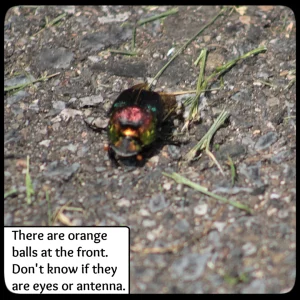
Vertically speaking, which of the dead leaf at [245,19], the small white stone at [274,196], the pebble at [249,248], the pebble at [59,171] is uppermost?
the dead leaf at [245,19]

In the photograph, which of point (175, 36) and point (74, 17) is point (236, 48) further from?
point (74, 17)

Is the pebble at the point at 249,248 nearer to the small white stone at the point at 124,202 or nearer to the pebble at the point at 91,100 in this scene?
the small white stone at the point at 124,202

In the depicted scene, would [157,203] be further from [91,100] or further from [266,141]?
[91,100]

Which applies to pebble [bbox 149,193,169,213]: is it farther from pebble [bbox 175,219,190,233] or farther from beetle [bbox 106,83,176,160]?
beetle [bbox 106,83,176,160]

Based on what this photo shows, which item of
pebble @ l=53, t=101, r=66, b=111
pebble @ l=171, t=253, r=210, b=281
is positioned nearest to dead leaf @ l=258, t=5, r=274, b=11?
pebble @ l=53, t=101, r=66, b=111

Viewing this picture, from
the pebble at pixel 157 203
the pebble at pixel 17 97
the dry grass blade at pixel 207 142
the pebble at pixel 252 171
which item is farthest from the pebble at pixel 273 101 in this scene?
the pebble at pixel 17 97

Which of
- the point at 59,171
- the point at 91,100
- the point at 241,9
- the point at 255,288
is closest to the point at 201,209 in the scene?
the point at 255,288

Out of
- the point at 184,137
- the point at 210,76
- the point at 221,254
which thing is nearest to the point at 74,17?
the point at 210,76
